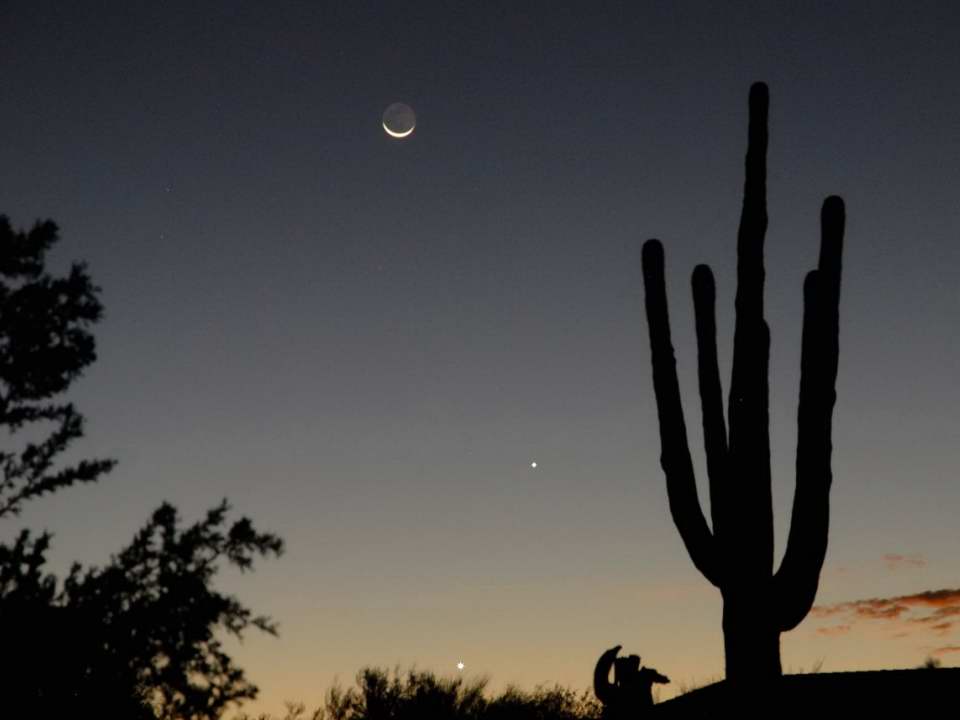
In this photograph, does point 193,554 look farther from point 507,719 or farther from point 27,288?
point 507,719

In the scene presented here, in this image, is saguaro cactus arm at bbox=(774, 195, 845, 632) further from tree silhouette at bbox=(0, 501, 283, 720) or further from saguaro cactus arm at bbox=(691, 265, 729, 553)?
tree silhouette at bbox=(0, 501, 283, 720)

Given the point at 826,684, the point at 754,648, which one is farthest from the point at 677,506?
the point at 826,684

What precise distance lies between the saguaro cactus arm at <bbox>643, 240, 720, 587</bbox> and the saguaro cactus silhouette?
0.03ft

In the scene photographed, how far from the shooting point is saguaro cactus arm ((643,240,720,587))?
9.19 m

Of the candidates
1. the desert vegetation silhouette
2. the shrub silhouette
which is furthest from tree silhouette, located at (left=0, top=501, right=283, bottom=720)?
the shrub silhouette

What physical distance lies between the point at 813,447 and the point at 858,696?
3.53 metres

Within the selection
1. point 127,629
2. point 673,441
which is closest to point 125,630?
point 127,629

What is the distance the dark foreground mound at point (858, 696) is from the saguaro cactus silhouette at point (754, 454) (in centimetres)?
79

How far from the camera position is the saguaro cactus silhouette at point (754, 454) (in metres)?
8.70

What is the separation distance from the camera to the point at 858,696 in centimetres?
Result: 1079

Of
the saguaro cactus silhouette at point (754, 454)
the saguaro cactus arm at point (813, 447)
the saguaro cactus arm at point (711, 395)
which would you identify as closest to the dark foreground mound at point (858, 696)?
the saguaro cactus silhouette at point (754, 454)

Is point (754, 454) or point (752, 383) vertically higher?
point (752, 383)

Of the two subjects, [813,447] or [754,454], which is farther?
[754,454]

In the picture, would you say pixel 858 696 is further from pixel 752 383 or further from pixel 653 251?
pixel 653 251
